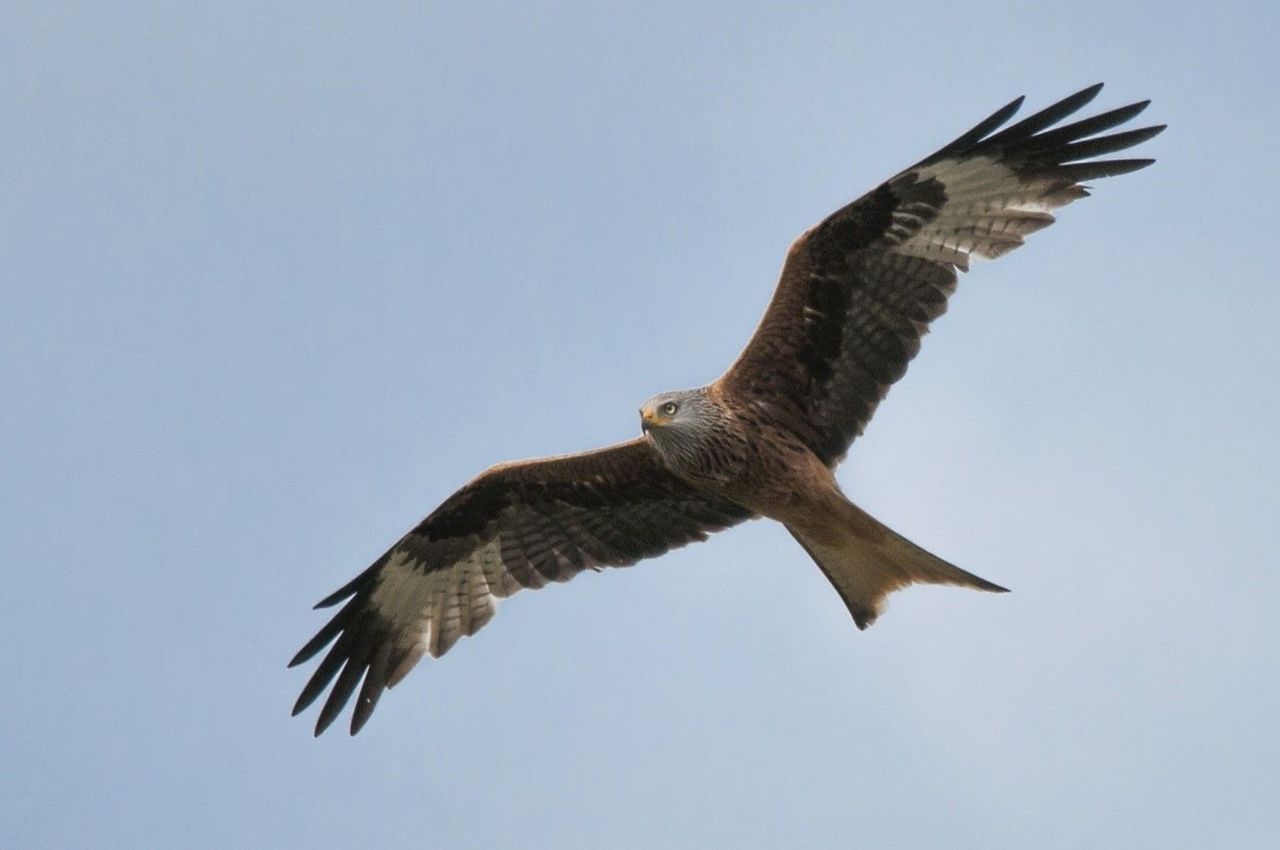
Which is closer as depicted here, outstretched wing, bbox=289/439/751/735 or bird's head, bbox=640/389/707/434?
bird's head, bbox=640/389/707/434

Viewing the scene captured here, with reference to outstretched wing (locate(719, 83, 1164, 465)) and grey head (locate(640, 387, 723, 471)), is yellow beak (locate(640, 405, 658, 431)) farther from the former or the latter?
outstretched wing (locate(719, 83, 1164, 465))

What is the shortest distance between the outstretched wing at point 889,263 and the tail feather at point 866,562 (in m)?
0.53

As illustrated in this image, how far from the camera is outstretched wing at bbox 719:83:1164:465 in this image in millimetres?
10969

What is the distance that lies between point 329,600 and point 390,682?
749 millimetres

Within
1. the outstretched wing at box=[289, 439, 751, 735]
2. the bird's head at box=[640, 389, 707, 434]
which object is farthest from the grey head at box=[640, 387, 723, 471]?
the outstretched wing at box=[289, 439, 751, 735]

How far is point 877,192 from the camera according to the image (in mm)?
11078

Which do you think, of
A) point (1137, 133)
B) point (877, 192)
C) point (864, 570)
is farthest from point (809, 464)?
point (1137, 133)

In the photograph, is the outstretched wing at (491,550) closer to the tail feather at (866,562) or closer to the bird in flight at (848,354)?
the bird in flight at (848,354)

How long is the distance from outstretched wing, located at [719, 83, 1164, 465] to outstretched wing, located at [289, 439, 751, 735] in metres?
1.02

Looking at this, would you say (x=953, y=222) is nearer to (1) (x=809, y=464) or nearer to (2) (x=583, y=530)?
(1) (x=809, y=464)

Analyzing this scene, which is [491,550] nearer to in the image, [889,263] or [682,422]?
[682,422]

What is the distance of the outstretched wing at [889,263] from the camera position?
1097cm

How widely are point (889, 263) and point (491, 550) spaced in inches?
129

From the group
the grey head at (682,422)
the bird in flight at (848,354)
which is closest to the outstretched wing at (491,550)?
the bird in flight at (848,354)
